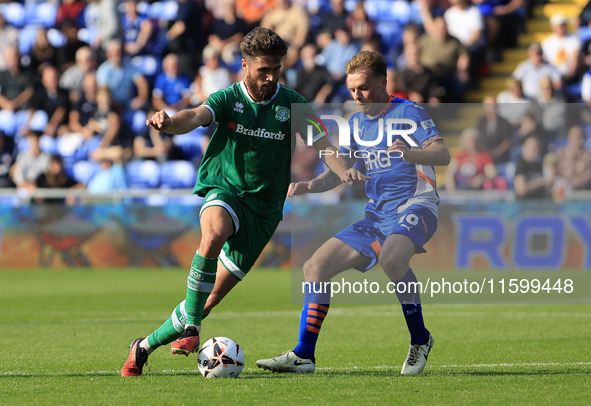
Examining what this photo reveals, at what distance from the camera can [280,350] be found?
8766 millimetres

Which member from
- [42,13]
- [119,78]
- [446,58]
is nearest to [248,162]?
[446,58]

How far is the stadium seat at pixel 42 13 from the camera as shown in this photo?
76.0 ft

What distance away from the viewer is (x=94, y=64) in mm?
21422

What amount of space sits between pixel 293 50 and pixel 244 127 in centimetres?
1281

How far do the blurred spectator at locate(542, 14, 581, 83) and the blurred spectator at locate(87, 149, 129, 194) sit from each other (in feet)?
25.6

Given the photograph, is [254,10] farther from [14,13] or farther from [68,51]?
→ [14,13]

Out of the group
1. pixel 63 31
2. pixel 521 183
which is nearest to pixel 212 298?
pixel 521 183

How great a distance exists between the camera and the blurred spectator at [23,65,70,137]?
2064cm

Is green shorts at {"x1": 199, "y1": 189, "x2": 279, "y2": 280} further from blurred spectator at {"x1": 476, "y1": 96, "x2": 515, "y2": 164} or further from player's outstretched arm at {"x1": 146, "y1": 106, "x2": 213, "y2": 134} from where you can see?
blurred spectator at {"x1": 476, "y1": 96, "x2": 515, "y2": 164}

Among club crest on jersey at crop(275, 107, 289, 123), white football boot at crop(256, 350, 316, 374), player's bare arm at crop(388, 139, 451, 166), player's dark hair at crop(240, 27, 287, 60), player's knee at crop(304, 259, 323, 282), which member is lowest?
white football boot at crop(256, 350, 316, 374)

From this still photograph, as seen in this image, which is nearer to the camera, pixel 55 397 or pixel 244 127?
pixel 55 397

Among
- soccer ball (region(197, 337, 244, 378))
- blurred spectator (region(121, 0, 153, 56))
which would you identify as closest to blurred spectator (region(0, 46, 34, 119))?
blurred spectator (region(121, 0, 153, 56))

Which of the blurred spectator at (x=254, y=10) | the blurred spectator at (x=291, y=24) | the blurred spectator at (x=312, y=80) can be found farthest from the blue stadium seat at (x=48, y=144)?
the blurred spectator at (x=312, y=80)

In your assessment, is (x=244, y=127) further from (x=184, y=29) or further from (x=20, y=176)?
(x=184, y=29)
